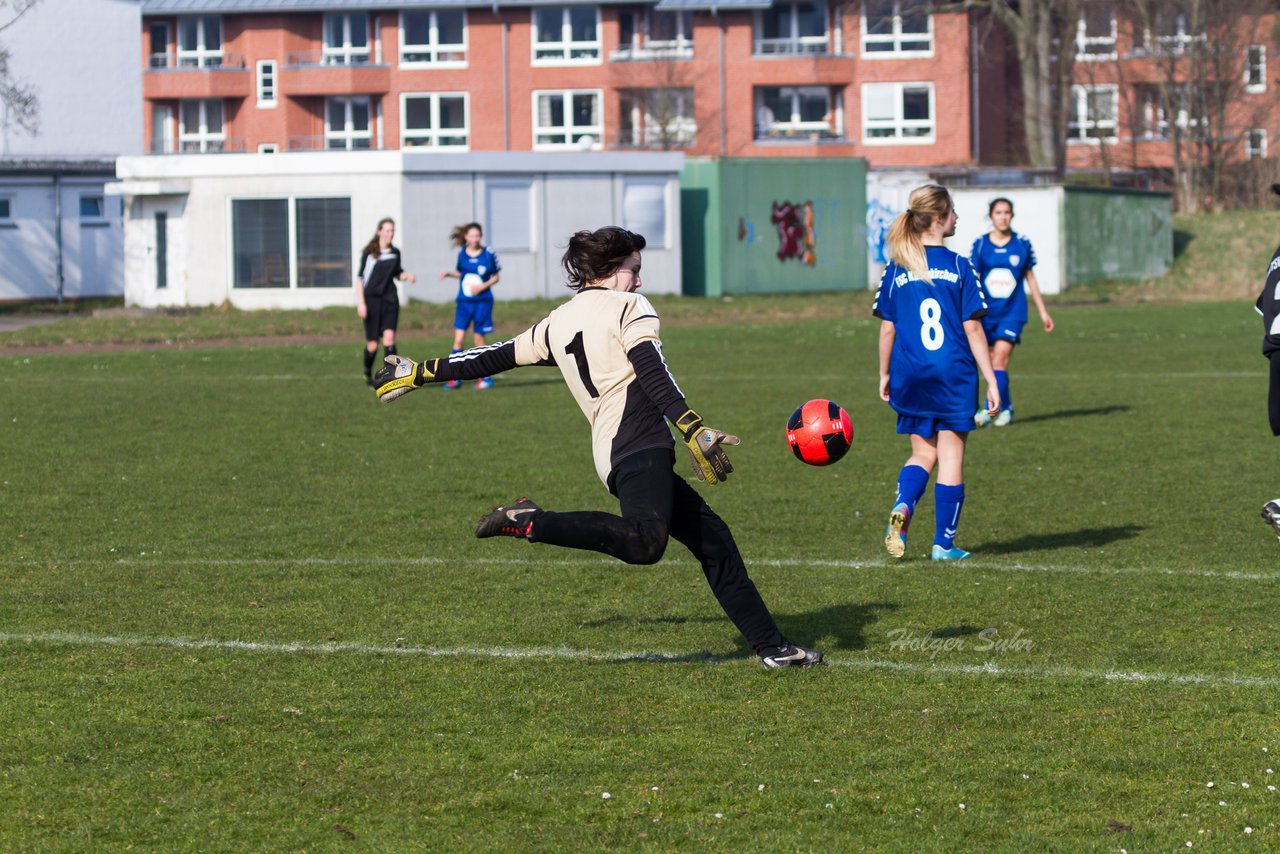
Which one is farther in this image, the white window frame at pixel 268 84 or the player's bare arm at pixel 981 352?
the white window frame at pixel 268 84

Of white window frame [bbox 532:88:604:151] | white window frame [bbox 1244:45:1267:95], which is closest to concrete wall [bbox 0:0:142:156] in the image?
white window frame [bbox 532:88:604:151]

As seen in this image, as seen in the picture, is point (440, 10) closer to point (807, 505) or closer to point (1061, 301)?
point (1061, 301)

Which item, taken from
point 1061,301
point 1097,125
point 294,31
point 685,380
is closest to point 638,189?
point 1061,301

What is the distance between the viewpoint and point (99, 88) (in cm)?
6569

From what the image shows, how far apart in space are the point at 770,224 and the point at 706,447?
4088 cm

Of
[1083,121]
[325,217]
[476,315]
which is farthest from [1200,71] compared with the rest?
[476,315]

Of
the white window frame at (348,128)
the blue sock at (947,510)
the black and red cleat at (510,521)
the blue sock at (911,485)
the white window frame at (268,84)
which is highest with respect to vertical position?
the white window frame at (268,84)

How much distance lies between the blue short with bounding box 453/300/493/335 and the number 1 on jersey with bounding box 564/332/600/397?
1522 centimetres

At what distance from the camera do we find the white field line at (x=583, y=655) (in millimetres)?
6914

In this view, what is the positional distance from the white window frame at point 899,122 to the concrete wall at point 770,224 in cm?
2215

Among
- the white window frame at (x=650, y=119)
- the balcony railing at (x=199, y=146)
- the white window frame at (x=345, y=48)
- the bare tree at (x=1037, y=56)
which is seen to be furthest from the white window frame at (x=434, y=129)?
the bare tree at (x=1037, y=56)

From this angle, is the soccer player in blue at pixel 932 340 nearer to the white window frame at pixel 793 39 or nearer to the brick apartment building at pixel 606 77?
the brick apartment building at pixel 606 77

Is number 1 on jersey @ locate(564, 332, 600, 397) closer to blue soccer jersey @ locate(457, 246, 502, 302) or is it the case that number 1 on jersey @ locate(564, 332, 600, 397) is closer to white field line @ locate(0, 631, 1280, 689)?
white field line @ locate(0, 631, 1280, 689)

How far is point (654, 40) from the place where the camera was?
2761 inches
